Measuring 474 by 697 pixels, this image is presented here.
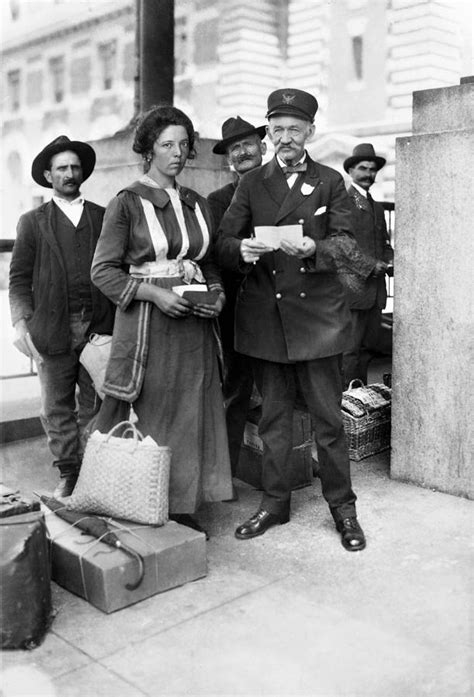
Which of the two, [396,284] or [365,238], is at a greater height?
[365,238]

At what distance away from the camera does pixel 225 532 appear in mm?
4340

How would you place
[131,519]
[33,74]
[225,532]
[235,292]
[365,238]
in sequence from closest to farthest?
[131,519]
[225,532]
[235,292]
[365,238]
[33,74]

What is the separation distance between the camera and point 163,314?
13.1 ft

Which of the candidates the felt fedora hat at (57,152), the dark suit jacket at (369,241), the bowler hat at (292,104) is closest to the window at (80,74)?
the dark suit jacket at (369,241)

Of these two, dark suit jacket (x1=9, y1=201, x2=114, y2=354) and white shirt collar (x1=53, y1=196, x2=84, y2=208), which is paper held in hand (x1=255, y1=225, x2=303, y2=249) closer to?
dark suit jacket (x1=9, y1=201, x2=114, y2=354)

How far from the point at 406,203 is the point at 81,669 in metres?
3.24

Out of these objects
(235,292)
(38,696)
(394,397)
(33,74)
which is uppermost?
(33,74)

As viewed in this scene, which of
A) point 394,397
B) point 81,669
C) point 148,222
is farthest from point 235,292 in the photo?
point 81,669

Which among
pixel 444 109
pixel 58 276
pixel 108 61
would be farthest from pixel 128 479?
pixel 108 61

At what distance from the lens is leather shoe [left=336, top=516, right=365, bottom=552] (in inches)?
160

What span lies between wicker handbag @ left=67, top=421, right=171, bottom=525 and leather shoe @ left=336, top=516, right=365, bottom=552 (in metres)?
0.95

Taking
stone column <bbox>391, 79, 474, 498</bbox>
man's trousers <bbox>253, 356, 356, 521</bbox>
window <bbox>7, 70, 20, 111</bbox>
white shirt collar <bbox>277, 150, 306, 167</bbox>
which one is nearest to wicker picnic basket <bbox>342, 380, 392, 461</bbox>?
stone column <bbox>391, 79, 474, 498</bbox>

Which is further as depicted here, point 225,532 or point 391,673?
point 225,532

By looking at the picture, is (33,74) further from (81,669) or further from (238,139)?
(81,669)
